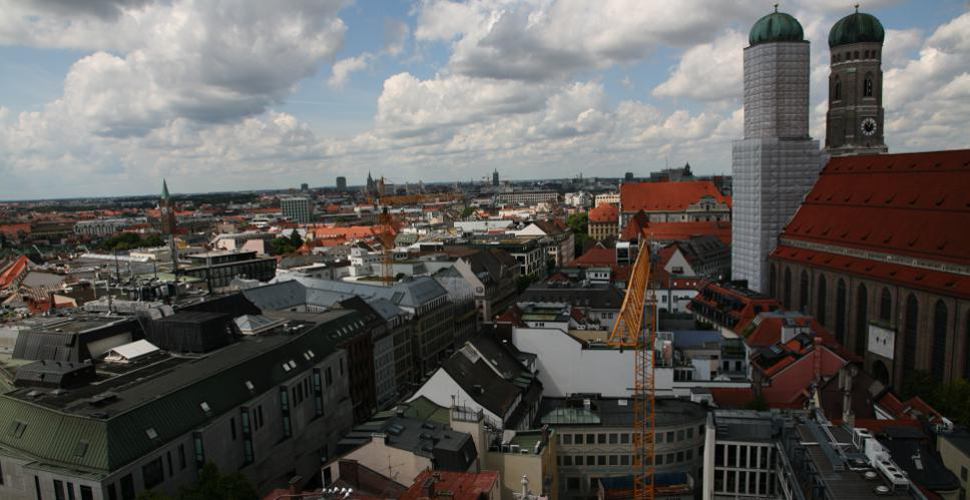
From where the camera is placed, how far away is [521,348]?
216 feet

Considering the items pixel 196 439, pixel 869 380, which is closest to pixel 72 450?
pixel 196 439

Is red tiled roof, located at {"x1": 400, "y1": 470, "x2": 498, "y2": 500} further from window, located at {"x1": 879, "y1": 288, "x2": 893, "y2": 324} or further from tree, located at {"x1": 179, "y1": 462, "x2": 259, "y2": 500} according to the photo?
window, located at {"x1": 879, "y1": 288, "x2": 893, "y2": 324}

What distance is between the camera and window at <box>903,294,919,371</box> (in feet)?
227

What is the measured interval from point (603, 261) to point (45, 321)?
287ft

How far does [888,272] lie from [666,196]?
383 feet

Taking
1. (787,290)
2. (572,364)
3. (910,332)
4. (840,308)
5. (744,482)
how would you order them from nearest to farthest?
(744,482) < (572,364) < (910,332) < (840,308) < (787,290)

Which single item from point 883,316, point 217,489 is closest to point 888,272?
point 883,316

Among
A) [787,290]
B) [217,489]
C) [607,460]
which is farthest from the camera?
[787,290]

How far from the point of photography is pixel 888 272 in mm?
73875

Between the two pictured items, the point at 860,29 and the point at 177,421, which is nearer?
the point at 177,421

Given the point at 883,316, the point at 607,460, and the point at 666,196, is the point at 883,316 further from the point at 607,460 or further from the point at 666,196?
the point at 666,196

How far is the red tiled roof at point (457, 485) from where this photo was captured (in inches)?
1266

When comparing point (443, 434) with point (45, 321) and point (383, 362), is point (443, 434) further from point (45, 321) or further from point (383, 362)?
point (45, 321)

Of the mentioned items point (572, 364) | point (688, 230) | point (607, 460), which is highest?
point (688, 230)
